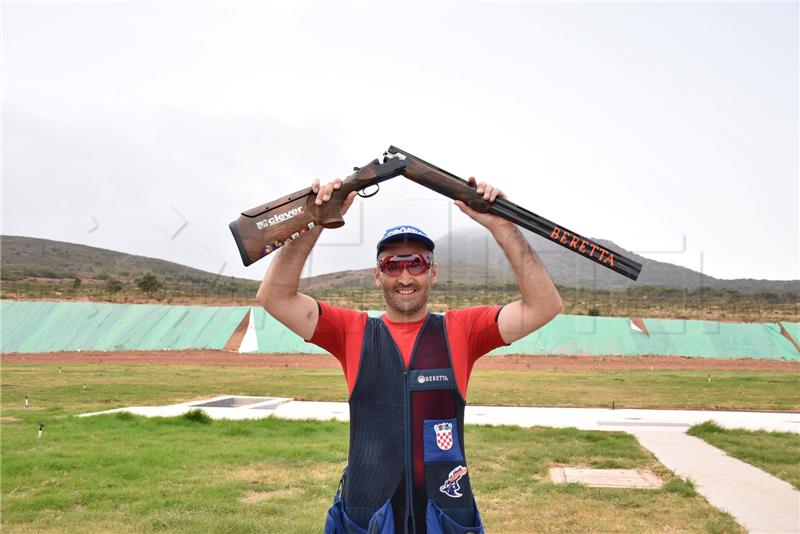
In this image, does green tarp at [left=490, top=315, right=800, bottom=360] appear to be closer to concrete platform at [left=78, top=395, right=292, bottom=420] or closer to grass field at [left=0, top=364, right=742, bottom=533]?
concrete platform at [left=78, top=395, right=292, bottom=420]

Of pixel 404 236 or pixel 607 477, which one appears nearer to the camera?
pixel 404 236

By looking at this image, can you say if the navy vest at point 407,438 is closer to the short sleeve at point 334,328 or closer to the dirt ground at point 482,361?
the short sleeve at point 334,328

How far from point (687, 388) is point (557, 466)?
11.5 m

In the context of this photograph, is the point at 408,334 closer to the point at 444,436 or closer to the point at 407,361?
the point at 407,361

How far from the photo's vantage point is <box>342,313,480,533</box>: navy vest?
8.54 ft

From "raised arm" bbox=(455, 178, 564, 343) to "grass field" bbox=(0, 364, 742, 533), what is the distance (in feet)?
11.8

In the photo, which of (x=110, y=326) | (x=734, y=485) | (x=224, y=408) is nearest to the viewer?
(x=734, y=485)

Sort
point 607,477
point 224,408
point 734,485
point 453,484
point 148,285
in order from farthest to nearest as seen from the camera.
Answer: point 148,285, point 224,408, point 607,477, point 734,485, point 453,484

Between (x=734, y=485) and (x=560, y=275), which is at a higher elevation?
(x=560, y=275)

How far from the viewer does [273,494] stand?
6852 mm

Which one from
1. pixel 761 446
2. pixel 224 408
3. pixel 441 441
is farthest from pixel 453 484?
pixel 224 408

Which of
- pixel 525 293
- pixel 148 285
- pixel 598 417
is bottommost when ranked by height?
pixel 598 417

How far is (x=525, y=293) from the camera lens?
286 cm

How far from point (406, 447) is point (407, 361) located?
362 millimetres
